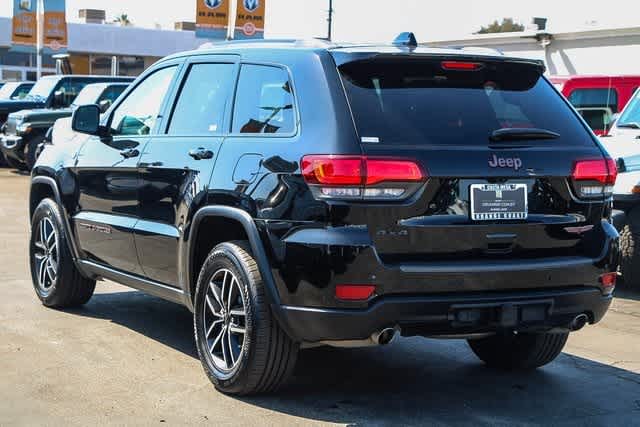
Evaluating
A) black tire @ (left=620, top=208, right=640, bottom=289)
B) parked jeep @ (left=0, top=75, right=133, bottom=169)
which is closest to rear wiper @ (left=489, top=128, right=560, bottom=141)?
black tire @ (left=620, top=208, right=640, bottom=289)

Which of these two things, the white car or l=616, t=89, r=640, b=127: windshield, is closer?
the white car

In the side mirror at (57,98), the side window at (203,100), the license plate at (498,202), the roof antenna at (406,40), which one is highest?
the roof antenna at (406,40)

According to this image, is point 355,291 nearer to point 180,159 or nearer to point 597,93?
point 180,159

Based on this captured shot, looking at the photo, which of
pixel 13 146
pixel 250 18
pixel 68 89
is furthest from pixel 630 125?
pixel 250 18

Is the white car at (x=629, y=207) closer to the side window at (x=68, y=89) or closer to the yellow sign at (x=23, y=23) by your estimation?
the side window at (x=68, y=89)

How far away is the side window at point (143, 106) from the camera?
6.41 metres

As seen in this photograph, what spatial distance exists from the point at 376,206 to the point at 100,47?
5214cm

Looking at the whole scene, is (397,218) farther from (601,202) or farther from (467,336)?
(601,202)

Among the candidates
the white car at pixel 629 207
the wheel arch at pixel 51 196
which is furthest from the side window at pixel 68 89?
the white car at pixel 629 207

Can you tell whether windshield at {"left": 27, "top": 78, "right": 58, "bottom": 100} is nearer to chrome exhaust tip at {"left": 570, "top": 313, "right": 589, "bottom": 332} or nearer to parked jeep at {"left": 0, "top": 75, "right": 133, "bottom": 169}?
parked jeep at {"left": 0, "top": 75, "right": 133, "bottom": 169}

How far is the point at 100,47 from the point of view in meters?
54.7

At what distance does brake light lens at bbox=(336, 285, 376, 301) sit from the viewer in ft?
15.3

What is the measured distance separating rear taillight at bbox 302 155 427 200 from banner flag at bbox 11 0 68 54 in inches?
1439

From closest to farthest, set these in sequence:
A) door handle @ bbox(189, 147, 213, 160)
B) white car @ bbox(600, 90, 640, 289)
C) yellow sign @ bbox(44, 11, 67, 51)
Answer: door handle @ bbox(189, 147, 213, 160), white car @ bbox(600, 90, 640, 289), yellow sign @ bbox(44, 11, 67, 51)
